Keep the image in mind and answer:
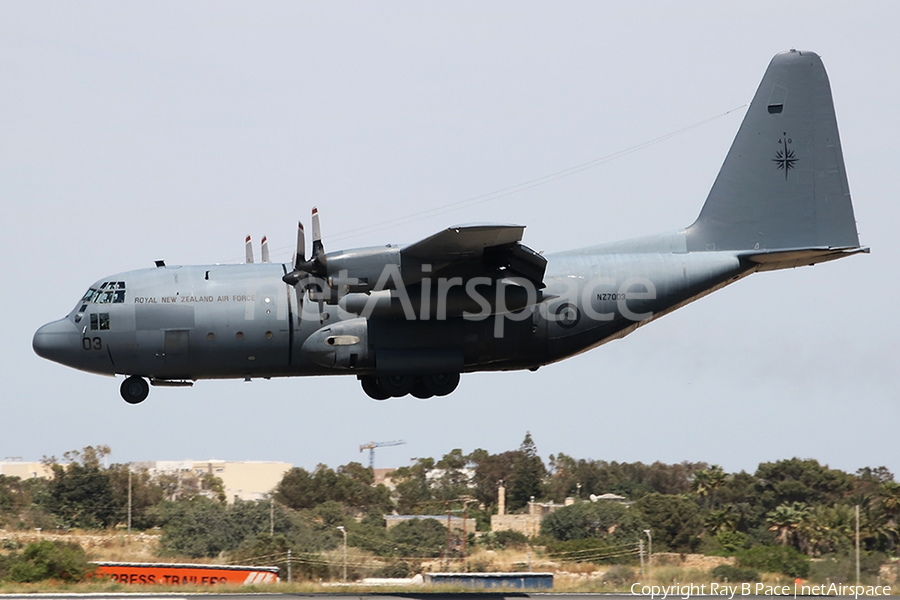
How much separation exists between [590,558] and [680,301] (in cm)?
1434

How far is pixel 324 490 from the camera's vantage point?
50281 mm

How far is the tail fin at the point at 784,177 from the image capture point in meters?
22.6

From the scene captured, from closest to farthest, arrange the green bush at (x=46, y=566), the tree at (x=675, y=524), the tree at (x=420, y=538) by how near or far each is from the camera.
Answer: the green bush at (x=46, y=566) → the tree at (x=420, y=538) → the tree at (x=675, y=524)

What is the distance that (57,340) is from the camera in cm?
2112

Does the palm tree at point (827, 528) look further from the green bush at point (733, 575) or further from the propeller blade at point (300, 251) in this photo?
the propeller blade at point (300, 251)

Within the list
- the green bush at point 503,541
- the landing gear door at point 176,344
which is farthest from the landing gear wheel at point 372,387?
the green bush at point 503,541

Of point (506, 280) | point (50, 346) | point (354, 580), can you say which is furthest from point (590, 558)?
point (50, 346)

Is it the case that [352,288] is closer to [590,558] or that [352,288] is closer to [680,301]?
[680,301]

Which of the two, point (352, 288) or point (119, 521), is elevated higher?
point (352, 288)

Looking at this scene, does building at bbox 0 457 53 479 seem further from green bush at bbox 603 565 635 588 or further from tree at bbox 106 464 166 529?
green bush at bbox 603 565 635 588

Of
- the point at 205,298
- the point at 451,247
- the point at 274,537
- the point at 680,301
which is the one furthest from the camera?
the point at 274,537

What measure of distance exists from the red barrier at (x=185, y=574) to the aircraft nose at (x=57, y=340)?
8411mm

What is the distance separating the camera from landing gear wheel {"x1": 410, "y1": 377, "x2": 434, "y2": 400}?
21.7 metres

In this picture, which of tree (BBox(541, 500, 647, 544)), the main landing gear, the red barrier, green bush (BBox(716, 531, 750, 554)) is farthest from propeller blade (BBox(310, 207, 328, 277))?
green bush (BBox(716, 531, 750, 554))
